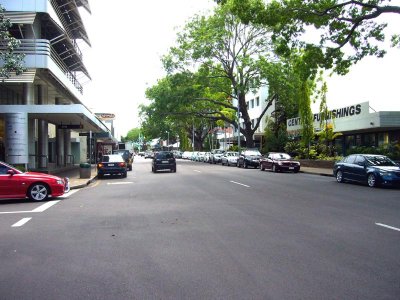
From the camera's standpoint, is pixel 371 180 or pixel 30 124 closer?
pixel 371 180

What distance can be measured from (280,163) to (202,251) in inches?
941

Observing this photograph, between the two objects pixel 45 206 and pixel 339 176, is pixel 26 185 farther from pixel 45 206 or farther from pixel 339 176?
pixel 339 176

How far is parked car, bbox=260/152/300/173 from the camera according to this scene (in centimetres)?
2983

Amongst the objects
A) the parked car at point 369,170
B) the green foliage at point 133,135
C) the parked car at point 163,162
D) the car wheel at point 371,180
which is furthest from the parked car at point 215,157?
the green foliage at point 133,135

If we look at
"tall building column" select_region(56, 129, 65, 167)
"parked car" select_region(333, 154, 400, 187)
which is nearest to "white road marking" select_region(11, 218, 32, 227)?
"parked car" select_region(333, 154, 400, 187)

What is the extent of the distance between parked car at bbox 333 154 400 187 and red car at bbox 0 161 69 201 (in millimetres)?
12813

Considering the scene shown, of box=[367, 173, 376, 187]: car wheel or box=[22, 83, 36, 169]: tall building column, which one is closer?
box=[367, 173, 376, 187]: car wheel

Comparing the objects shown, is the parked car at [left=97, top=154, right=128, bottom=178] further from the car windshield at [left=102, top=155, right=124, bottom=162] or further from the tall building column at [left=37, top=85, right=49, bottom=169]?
the tall building column at [left=37, top=85, right=49, bottom=169]

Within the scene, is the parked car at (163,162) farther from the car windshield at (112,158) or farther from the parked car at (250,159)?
the parked car at (250,159)

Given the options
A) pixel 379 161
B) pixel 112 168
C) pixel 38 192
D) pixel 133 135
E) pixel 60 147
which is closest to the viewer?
pixel 38 192

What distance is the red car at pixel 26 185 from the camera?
1327 centimetres

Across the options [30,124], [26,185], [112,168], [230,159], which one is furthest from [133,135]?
[26,185]

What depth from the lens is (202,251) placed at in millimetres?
6711

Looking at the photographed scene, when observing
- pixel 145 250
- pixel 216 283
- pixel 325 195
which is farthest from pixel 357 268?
pixel 325 195
